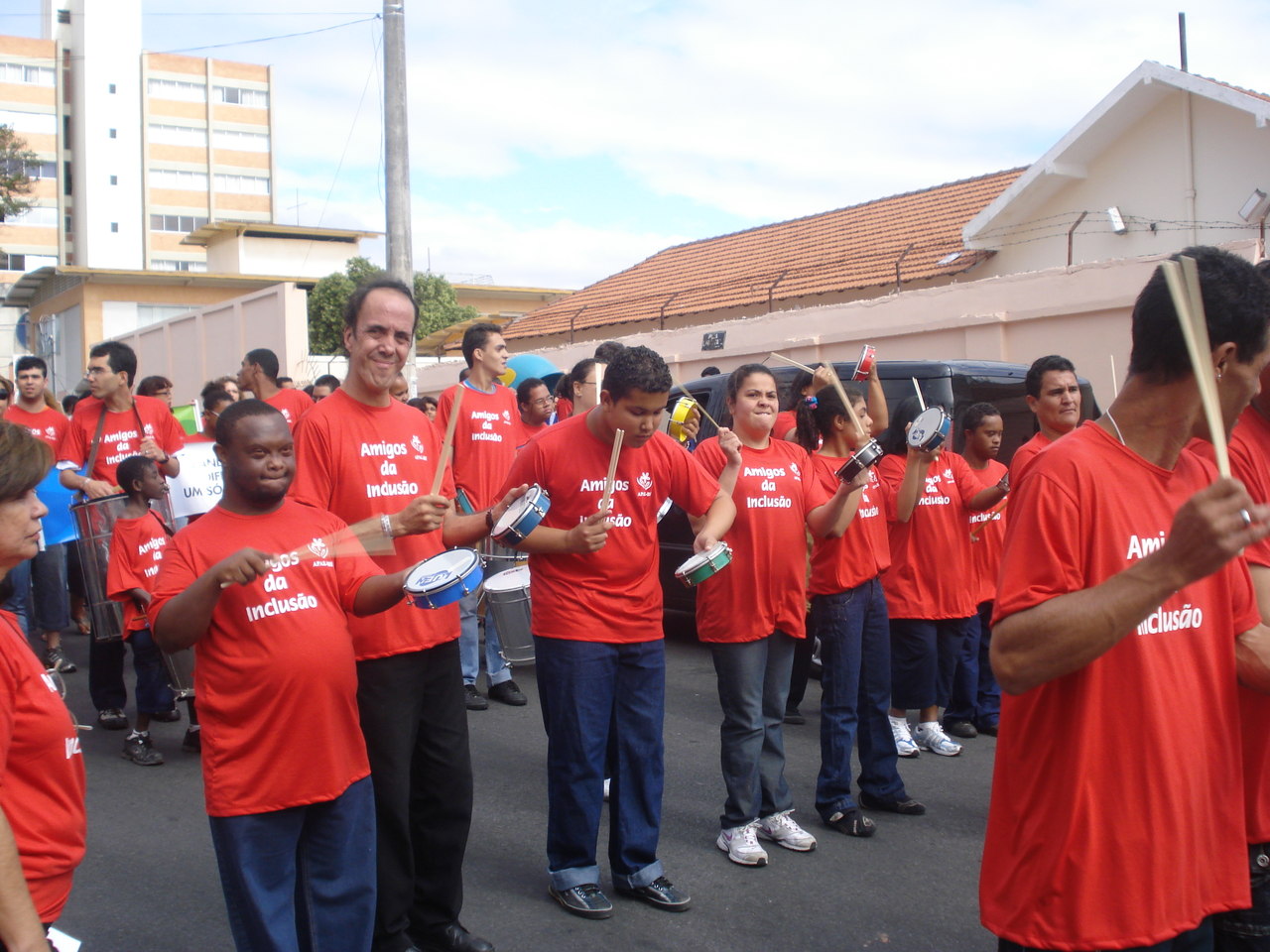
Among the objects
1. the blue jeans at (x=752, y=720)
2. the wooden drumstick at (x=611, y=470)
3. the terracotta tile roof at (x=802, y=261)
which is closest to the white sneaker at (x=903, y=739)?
the blue jeans at (x=752, y=720)

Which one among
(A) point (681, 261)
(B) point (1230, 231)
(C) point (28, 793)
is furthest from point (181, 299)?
(C) point (28, 793)

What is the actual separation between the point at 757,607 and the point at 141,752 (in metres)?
3.88

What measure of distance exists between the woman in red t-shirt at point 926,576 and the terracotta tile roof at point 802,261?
12.4 metres

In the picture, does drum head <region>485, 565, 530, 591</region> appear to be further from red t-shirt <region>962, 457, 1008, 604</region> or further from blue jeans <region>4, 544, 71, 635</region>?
blue jeans <region>4, 544, 71, 635</region>

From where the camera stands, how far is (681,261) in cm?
2759

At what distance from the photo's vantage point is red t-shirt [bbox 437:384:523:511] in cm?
742

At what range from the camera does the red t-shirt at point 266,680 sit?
3062mm

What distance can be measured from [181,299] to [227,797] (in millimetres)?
40851

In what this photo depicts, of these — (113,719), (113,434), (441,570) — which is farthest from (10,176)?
(441,570)

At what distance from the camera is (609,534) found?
14.5 ft

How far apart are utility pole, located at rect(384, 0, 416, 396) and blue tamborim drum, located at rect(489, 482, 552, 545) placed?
895cm

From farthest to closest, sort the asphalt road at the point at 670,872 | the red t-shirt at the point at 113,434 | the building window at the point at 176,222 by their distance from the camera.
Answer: the building window at the point at 176,222 → the red t-shirt at the point at 113,434 → the asphalt road at the point at 670,872

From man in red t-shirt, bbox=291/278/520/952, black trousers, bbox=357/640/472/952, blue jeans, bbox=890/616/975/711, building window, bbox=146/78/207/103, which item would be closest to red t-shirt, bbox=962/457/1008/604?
blue jeans, bbox=890/616/975/711

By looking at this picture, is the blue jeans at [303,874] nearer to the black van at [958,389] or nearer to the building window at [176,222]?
the black van at [958,389]
